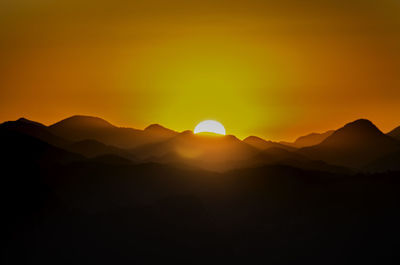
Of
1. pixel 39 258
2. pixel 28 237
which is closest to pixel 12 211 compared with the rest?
pixel 28 237

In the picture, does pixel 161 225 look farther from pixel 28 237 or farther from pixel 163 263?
pixel 28 237

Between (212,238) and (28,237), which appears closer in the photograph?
(28,237)

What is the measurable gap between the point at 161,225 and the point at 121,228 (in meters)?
10.5

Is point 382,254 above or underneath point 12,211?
underneath

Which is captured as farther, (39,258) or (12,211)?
(12,211)

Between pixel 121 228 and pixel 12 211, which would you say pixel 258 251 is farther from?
pixel 12 211

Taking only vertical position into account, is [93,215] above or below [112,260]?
above

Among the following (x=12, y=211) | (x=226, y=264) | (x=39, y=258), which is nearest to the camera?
(x=39, y=258)

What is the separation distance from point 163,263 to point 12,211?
157ft

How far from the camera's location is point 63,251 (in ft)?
573

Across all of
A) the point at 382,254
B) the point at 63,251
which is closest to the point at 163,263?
the point at 63,251

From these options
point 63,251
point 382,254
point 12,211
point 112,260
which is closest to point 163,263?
point 112,260

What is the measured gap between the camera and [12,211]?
7726 inches

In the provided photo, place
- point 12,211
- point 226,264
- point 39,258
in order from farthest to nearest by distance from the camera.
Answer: point 12,211 < point 226,264 < point 39,258
